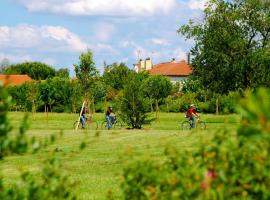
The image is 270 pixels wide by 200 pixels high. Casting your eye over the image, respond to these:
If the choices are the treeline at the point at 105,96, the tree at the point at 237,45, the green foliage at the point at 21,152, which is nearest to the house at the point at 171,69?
the treeline at the point at 105,96

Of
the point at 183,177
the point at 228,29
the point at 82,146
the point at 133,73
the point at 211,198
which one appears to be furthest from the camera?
the point at 228,29

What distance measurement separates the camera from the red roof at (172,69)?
117375mm

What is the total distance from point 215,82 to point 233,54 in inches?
111

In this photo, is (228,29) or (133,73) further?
(228,29)

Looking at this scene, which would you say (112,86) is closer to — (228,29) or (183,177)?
(228,29)

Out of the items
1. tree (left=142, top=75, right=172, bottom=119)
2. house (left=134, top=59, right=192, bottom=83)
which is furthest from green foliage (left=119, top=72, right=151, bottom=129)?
house (left=134, top=59, right=192, bottom=83)

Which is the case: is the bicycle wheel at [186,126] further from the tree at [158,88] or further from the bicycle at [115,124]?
the tree at [158,88]

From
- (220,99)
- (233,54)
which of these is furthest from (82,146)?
(220,99)

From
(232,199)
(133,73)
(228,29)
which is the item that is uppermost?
(228,29)

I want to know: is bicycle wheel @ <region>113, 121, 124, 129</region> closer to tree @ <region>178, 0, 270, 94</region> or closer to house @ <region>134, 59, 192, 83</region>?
tree @ <region>178, 0, 270, 94</region>

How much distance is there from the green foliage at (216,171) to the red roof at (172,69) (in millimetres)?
110113

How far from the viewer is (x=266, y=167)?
10.7 ft

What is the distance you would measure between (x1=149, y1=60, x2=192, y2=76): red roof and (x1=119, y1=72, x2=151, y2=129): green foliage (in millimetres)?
76129

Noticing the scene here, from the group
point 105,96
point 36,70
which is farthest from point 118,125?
point 36,70
